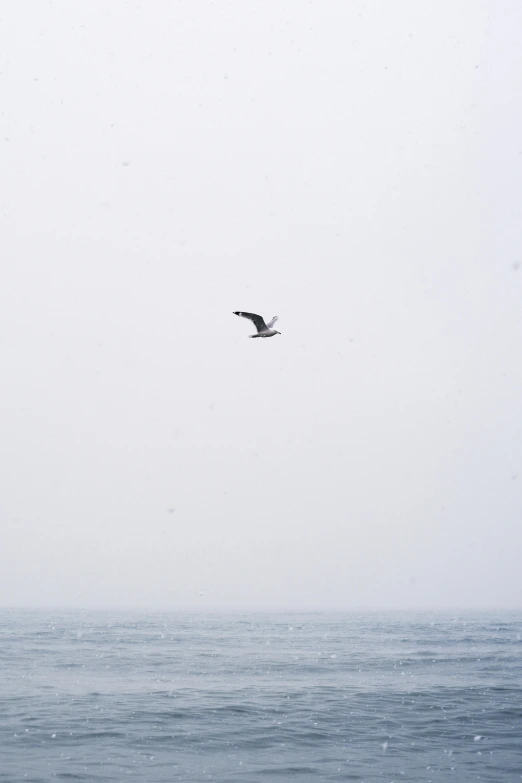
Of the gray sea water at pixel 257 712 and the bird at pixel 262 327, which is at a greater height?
the bird at pixel 262 327

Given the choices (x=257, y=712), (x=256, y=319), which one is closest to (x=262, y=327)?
(x=256, y=319)

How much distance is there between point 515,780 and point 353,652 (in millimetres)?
21771

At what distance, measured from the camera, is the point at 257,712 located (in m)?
23.8

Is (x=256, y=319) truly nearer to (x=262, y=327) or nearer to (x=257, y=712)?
(x=262, y=327)

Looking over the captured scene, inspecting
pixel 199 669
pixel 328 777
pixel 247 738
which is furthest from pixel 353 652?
pixel 328 777

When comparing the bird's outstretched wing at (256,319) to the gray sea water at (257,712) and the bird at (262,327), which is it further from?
the gray sea water at (257,712)

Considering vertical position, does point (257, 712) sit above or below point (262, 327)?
below

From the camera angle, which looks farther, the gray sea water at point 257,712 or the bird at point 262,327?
the bird at point 262,327

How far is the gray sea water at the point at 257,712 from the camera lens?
1820 centimetres

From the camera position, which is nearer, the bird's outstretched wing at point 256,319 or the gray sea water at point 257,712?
the gray sea water at point 257,712

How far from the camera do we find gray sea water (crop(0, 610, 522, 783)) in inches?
717

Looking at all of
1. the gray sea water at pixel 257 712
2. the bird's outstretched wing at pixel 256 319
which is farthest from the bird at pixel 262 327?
the gray sea water at pixel 257 712

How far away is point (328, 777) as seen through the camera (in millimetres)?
17500

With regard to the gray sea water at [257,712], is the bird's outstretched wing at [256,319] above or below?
above
